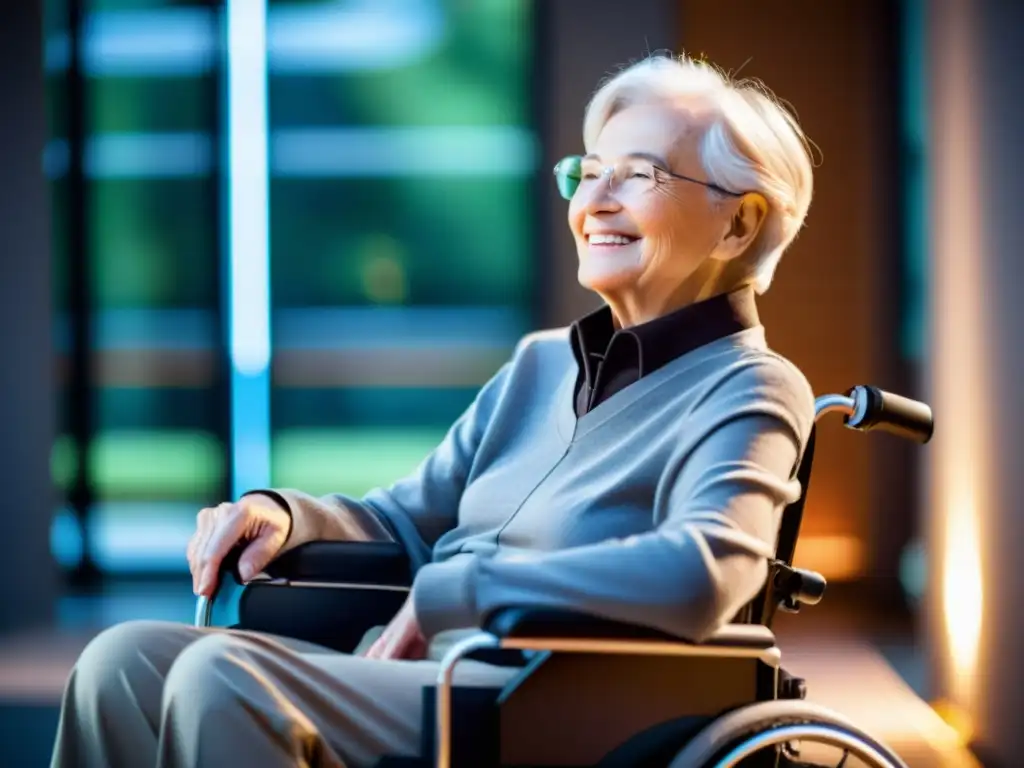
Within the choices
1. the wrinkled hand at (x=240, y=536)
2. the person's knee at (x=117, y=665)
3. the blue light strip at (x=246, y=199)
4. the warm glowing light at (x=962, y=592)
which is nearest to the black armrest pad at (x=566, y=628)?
the person's knee at (x=117, y=665)

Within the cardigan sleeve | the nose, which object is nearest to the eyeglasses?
the nose

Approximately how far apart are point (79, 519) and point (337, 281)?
128cm

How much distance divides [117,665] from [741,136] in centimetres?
94

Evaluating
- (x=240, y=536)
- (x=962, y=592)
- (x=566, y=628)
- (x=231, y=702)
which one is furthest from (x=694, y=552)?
(x=962, y=592)

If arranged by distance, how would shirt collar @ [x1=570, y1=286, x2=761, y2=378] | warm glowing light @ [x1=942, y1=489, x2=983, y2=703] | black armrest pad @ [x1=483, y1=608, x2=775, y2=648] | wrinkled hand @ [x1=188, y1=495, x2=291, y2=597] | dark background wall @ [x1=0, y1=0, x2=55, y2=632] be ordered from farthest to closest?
dark background wall @ [x1=0, y1=0, x2=55, y2=632], warm glowing light @ [x1=942, y1=489, x2=983, y2=703], wrinkled hand @ [x1=188, y1=495, x2=291, y2=597], shirt collar @ [x1=570, y1=286, x2=761, y2=378], black armrest pad @ [x1=483, y1=608, x2=775, y2=648]

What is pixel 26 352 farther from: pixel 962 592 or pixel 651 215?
pixel 651 215

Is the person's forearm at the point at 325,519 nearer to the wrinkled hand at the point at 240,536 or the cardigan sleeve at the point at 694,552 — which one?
the wrinkled hand at the point at 240,536

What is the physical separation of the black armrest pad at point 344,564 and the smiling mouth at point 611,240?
50 centimetres

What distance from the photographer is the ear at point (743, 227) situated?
5.58 feet

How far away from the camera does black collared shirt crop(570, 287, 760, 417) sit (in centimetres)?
166

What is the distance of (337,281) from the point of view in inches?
201

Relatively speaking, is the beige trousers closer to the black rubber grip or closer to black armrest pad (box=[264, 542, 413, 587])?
black armrest pad (box=[264, 542, 413, 587])

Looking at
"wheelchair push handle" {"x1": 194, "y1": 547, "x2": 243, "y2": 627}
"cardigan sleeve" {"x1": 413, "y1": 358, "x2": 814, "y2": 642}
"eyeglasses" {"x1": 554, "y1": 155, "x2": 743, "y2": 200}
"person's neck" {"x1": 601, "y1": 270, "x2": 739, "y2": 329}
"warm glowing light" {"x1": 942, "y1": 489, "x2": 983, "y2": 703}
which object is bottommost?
"warm glowing light" {"x1": 942, "y1": 489, "x2": 983, "y2": 703}

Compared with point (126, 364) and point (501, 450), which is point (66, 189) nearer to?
point (126, 364)
